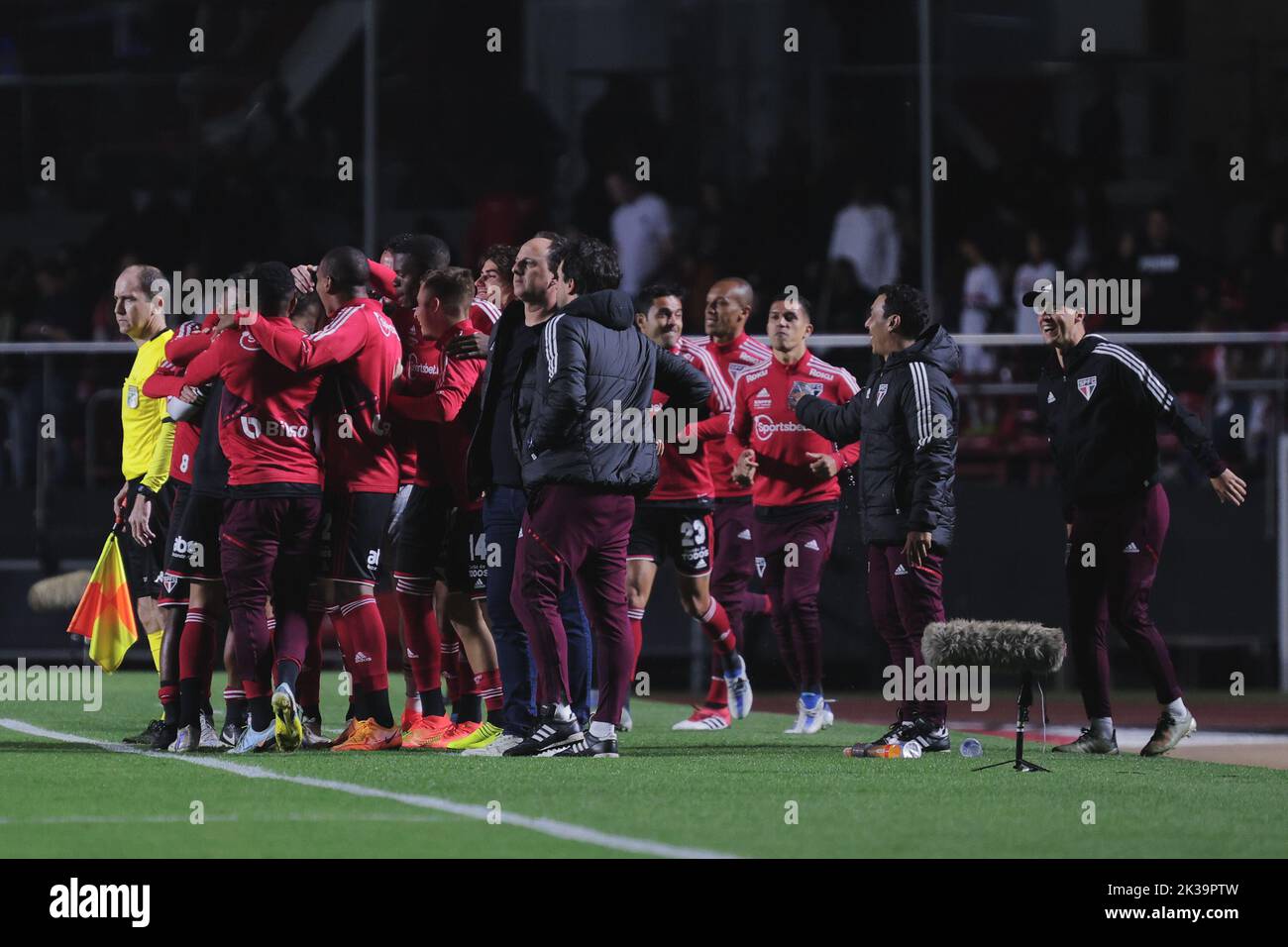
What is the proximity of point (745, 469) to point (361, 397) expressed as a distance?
257 cm

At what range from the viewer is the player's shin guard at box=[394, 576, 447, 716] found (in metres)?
9.97

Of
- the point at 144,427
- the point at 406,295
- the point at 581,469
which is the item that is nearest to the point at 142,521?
the point at 144,427

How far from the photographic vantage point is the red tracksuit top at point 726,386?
11.8 m

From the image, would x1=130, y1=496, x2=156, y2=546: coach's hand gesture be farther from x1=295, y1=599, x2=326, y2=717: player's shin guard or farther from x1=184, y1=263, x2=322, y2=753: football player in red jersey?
x1=184, y1=263, x2=322, y2=753: football player in red jersey

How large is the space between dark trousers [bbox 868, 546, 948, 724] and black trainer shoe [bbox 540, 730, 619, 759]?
1.41m

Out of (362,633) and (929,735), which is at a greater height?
(362,633)

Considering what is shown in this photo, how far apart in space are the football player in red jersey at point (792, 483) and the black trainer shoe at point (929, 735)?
4.79 ft

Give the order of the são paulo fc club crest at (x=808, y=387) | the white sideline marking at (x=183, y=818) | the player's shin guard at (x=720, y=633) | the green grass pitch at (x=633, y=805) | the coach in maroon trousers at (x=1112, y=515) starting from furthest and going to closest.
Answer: the player's shin guard at (x=720, y=633) → the são paulo fc club crest at (x=808, y=387) → the coach in maroon trousers at (x=1112, y=515) → the white sideline marking at (x=183, y=818) → the green grass pitch at (x=633, y=805)

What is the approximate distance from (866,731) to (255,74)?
47.7ft

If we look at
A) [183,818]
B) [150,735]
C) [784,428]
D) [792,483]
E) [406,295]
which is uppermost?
[406,295]

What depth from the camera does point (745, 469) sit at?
37.9ft

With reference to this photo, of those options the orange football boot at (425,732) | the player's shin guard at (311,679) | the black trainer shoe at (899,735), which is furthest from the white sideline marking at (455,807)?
the black trainer shoe at (899,735)

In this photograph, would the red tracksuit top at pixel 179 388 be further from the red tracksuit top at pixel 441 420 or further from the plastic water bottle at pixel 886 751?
the plastic water bottle at pixel 886 751

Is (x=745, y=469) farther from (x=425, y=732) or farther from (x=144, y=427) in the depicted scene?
(x=144, y=427)
